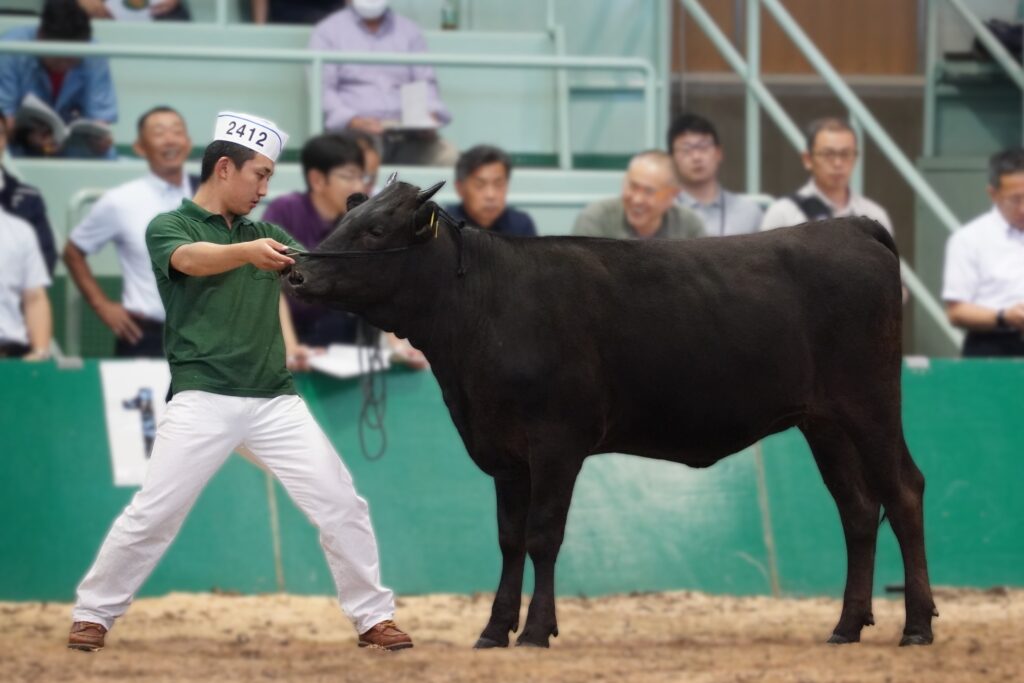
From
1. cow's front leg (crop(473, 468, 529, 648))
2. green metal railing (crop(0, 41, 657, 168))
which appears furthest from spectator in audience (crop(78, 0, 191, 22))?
cow's front leg (crop(473, 468, 529, 648))

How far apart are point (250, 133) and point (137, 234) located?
3.08 meters

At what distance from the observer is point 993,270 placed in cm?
940

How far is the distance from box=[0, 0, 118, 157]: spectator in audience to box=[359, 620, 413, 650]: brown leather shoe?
5.20 meters

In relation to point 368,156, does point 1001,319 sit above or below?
below

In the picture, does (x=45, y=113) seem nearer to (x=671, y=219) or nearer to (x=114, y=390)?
(x=114, y=390)

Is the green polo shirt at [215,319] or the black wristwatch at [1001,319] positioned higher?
the green polo shirt at [215,319]

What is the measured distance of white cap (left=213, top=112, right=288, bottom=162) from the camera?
20.3 ft

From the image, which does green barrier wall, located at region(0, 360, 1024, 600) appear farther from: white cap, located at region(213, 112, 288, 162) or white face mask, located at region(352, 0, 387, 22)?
white face mask, located at region(352, 0, 387, 22)

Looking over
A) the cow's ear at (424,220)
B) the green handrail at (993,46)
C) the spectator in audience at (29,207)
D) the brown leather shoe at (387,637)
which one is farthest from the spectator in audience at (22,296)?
the green handrail at (993,46)

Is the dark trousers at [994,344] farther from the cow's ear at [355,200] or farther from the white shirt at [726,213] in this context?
the cow's ear at [355,200]

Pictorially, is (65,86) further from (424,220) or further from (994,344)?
(994,344)

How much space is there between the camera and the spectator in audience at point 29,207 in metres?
9.05

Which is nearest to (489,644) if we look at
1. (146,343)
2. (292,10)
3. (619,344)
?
(619,344)

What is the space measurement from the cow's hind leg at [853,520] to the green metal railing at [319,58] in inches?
180
